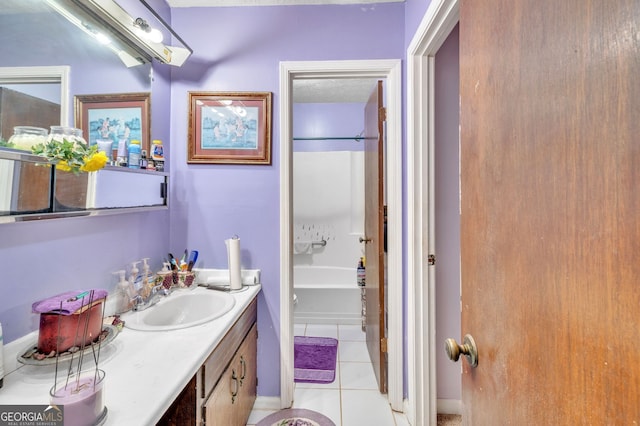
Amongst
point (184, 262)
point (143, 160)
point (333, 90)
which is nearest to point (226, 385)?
point (184, 262)

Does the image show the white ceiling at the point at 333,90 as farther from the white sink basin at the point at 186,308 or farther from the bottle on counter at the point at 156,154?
the white sink basin at the point at 186,308

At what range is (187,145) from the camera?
183 centimetres

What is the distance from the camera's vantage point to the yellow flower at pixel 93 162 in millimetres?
1031

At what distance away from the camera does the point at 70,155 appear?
0.98m

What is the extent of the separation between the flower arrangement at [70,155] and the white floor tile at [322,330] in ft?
7.44

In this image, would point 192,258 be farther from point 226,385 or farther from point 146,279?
point 226,385

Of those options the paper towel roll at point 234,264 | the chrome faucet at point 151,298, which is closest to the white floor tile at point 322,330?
the paper towel roll at point 234,264

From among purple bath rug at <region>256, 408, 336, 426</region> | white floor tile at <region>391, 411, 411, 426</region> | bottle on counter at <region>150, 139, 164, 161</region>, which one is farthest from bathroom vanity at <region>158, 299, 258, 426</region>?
bottle on counter at <region>150, 139, 164, 161</region>

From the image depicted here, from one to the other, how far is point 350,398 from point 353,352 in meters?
0.57

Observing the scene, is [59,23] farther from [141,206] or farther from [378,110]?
[378,110]

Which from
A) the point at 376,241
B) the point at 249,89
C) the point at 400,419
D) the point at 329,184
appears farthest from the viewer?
the point at 329,184

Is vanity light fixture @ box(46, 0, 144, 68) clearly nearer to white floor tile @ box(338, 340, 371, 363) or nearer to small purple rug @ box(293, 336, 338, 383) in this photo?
small purple rug @ box(293, 336, 338, 383)

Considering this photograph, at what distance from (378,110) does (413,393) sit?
168cm

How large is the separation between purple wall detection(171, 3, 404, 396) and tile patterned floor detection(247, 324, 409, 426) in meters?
0.24
